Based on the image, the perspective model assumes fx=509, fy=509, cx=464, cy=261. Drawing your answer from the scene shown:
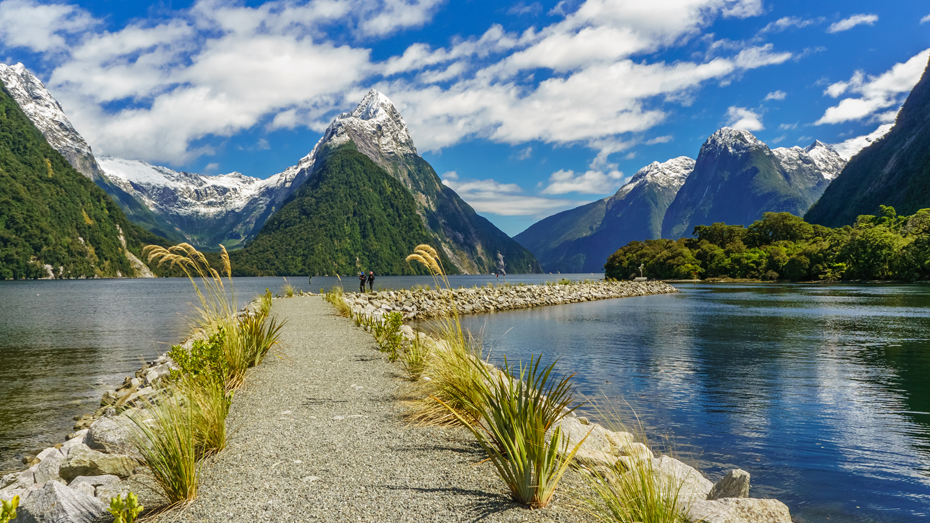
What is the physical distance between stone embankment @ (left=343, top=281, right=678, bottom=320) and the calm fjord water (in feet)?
24.1

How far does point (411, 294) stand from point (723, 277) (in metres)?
92.3

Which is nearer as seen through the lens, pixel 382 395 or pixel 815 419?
pixel 382 395

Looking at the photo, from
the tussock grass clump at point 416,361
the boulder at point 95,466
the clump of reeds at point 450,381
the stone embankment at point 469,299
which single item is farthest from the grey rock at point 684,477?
the stone embankment at point 469,299

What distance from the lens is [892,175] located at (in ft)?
445

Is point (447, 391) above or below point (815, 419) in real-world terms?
above

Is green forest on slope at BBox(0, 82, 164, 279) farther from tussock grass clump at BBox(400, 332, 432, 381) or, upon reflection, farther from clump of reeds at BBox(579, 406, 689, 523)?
clump of reeds at BBox(579, 406, 689, 523)

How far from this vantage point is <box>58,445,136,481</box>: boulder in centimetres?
506

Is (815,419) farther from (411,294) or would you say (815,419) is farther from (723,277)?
(723,277)

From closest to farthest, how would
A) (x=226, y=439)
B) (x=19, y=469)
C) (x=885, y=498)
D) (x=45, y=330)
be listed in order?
(x=226, y=439) → (x=885, y=498) → (x=19, y=469) → (x=45, y=330)

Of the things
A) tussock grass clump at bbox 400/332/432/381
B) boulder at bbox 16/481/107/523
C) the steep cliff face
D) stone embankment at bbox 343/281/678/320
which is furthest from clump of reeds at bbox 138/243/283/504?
the steep cliff face

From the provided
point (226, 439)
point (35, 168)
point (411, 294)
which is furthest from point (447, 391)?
point (35, 168)

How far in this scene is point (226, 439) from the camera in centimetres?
604

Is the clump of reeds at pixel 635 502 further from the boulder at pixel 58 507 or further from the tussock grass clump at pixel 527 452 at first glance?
the boulder at pixel 58 507

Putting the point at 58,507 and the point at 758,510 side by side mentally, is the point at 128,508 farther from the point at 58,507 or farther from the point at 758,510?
the point at 758,510
